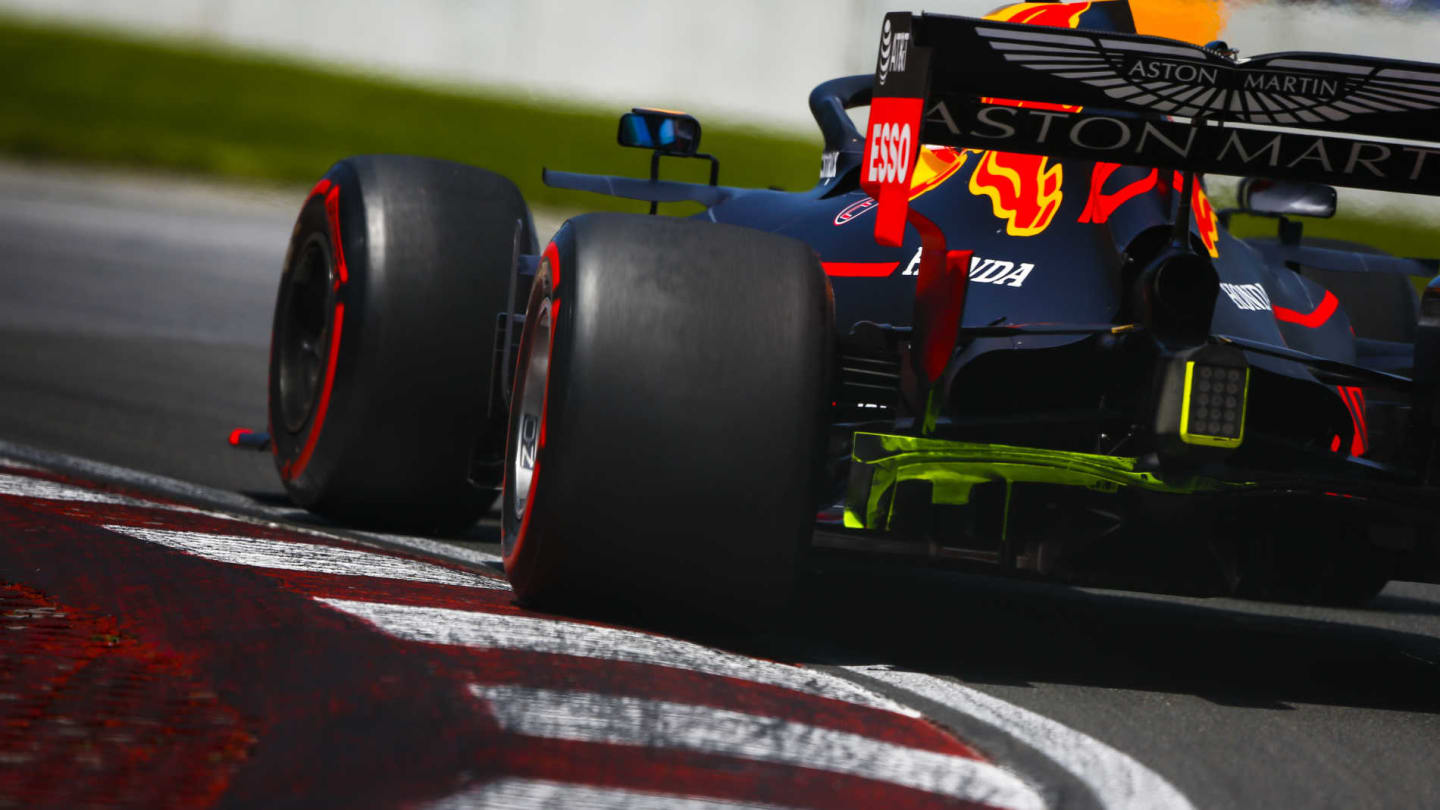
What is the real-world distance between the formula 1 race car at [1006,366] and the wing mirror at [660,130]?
894 mm

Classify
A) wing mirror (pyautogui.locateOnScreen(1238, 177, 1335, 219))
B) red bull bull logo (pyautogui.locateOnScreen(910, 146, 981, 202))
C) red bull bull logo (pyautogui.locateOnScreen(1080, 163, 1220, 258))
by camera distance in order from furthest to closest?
wing mirror (pyautogui.locateOnScreen(1238, 177, 1335, 219)) < red bull bull logo (pyautogui.locateOnScreen(910, 146, 981, 202)) < red bull bull logo (pyautogui.locateOnScreen(1080, 163, 1220, 258))

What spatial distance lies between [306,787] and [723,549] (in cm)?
116

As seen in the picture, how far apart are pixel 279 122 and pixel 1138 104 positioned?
27.1 metres

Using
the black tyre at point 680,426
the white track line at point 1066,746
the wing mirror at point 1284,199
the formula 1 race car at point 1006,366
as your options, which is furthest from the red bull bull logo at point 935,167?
the white track line at point 1066,746

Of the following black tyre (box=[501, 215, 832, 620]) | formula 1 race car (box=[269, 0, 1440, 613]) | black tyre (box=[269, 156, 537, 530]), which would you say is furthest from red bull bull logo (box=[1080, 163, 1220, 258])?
black tyre (box=[269, 156, 537, 530])

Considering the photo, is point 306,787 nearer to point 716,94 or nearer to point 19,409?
point 19,409

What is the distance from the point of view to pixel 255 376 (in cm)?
934

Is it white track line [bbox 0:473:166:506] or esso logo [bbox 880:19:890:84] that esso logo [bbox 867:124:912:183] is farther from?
white track line [bbox 0:473:166:506]

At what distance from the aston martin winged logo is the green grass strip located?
20.0 m

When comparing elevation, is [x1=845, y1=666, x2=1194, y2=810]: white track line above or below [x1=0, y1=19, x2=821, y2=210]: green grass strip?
below

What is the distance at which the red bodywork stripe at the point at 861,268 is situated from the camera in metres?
4.53

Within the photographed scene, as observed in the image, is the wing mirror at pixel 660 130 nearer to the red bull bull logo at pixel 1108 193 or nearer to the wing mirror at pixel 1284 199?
the red bull bull logo at pixel 1108 193

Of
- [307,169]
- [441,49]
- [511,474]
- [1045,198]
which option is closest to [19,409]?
[511,474]

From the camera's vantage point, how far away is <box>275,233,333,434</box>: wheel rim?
560 cm
